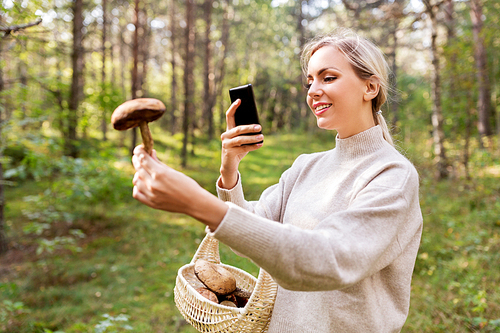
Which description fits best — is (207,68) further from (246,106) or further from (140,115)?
(140,115)

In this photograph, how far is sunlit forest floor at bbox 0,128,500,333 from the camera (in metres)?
3.47

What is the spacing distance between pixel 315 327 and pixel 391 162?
640mm

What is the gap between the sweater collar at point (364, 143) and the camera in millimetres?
1353

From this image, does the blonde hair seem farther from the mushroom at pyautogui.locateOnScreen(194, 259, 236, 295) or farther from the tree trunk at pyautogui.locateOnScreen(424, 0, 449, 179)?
the tree trunk at pyautogui.locateOnScreen(424, 0, 449, 179)

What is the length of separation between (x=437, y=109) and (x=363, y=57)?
22.6ft

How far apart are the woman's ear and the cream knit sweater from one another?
5.3 inches

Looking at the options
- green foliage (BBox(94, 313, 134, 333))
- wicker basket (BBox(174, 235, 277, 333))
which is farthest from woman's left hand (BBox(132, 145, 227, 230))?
green foliage (BBox(94, 313, 134, 333))

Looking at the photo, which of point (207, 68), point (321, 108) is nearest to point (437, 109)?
point (321, 108)

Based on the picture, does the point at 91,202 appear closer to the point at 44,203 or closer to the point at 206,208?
the point at 44,203

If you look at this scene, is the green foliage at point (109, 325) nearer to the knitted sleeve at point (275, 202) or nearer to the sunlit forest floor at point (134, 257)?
the sunlit forest floor at point (134, 257)

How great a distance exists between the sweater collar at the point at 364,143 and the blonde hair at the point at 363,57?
5.8 inches

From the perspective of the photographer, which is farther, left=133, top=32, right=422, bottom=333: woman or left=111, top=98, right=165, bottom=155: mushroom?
left=111, top=98, right=165, bottom=155: mushroom

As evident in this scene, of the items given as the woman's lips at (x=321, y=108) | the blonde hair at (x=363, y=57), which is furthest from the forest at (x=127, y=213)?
the woman's lips at (x=321, y=108)

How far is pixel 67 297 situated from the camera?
4.22 meters
